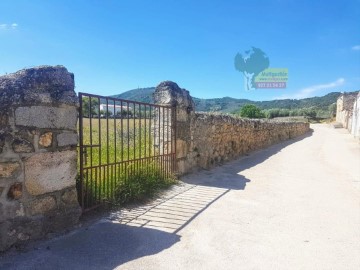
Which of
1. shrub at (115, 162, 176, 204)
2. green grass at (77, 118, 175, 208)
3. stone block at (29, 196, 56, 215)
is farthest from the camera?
shrub at (115, 162, 176, 204)

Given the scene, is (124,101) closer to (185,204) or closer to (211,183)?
(185,204)

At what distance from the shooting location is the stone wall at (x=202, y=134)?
623cm

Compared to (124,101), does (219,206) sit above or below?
below

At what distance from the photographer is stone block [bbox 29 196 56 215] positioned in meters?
2.99

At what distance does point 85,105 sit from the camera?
4148 millimetres

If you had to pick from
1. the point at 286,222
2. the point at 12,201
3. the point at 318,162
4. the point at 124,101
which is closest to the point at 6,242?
the point at 12,201

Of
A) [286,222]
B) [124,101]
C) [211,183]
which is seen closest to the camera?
[286,222]

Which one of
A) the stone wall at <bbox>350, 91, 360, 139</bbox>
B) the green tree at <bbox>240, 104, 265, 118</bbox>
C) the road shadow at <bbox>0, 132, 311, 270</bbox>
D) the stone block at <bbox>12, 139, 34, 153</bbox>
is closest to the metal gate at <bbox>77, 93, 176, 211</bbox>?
the road shadow at <bbox>0, 132, 311, 270</bbox>

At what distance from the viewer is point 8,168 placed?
2783 mm

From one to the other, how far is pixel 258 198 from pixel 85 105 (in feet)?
10.6

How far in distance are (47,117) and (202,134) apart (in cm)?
490

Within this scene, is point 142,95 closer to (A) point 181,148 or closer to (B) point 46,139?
(A) point 181,148

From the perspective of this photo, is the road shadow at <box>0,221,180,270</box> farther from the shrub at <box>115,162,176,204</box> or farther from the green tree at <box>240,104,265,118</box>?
the green tree at <box>240,104,265,118</box>

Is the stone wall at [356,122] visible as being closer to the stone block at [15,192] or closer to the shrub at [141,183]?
the shrub at [141,183]
